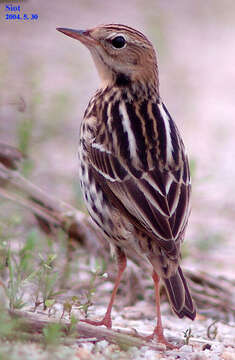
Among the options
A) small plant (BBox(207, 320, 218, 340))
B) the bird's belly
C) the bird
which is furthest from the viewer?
small plant (BBox(207, 320, 218, 340))

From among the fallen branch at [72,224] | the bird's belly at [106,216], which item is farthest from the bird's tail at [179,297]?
the fallen branch at [72,224]

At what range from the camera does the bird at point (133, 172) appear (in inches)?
179

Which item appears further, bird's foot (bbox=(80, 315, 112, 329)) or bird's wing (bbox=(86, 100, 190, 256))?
bird's foot (bbox=(80, 315, 112, 329))

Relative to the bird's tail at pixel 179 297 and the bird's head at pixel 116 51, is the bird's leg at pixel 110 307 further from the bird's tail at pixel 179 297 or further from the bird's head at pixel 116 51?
the bird's head at pixel 116 51

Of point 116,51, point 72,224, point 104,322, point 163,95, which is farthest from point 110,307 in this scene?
point 163,95

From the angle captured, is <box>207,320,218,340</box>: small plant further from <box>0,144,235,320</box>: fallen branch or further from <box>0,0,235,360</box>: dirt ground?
<box>0,144,235,320</box>: fallen branch

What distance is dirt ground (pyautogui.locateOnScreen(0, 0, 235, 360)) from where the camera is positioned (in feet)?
25.2

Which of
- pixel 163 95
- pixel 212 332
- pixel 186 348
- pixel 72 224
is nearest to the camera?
pixel 186 348

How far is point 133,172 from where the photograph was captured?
15.4 ft

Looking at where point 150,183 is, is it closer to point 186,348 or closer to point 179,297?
point 179,297

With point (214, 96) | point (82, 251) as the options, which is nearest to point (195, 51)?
point (214, 96)

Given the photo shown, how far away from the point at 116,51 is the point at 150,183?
129 centimetres

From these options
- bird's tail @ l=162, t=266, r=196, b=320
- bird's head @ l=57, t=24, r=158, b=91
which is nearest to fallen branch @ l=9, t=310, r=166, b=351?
bird's tail @ l=162, t=266, r=196, b=320

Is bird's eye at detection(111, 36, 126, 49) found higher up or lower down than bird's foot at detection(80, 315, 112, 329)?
higher up
